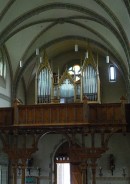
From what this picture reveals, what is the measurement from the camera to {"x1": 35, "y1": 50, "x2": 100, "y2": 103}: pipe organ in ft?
75.0

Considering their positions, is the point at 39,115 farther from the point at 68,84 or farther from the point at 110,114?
the point at 68,84

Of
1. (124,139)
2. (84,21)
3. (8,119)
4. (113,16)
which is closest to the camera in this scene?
(113,16)

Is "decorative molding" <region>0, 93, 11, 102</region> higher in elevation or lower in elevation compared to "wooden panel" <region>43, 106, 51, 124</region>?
higher

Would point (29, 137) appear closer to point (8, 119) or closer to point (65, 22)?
point (8, 119)

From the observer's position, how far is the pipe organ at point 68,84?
22.9 m

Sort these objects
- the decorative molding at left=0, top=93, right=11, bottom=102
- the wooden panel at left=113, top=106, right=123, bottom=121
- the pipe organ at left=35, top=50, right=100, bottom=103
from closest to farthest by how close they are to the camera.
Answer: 1. the wooden panel at left=113, top=106, right=123, bottom=121
2. the decorative molding at left=0, top=93, right=11, bottom=102
3. the pipe organ at left=35, top=50, right=100, bottom=103

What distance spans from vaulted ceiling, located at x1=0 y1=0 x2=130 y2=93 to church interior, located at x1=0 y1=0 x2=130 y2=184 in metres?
0.05

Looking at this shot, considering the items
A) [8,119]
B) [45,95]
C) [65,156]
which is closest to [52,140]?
[65,156]

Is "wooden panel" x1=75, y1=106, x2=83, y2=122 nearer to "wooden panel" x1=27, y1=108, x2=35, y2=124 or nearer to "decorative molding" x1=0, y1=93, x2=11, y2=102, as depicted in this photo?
"wooden panel" x1=27, y1=108, x2=35, y2=124

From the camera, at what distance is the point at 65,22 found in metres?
22.6

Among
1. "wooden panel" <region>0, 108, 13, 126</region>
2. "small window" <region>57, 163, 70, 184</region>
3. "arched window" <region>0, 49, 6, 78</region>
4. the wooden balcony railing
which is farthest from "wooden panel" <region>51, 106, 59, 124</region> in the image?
"small window" <region>57, 163, 70, 184</region>

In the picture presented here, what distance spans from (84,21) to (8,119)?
7.34 metres

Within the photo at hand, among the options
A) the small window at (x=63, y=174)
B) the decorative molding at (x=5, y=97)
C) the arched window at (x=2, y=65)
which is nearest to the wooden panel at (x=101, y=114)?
the decorative molding at (x=5, y=97)

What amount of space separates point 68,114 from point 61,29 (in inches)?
→ 281
